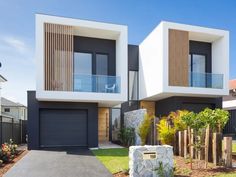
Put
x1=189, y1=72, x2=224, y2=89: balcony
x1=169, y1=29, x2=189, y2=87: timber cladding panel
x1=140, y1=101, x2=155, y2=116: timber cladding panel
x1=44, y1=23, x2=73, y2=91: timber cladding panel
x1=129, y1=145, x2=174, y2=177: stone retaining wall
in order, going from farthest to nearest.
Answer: x1=140, y1=101, x2=155, y2=116: timber cladding panel → x1=189, y1=72, x2=224, y2=89: balcony → x1=169, y1=29, x2=189, y2=87: timber cladding panel → x1=44, y1=23, x2=73, y2=91: timber cladding panel → x1=129, y1=145, x2=174, y2=177: stone retaining wall

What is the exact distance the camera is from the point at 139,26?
15.0 metres

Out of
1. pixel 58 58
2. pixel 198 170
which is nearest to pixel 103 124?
pixel 58 58

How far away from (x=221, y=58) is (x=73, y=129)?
11.3m

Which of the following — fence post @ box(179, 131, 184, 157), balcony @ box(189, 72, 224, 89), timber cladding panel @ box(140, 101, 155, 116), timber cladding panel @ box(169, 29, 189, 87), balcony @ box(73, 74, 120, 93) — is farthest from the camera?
timber cladding panel @ box(140, 101, 155, 116)

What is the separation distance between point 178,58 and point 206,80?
2.75 m

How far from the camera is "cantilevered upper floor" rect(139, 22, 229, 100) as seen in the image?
15.6 metres

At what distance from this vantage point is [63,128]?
1568 centimetres

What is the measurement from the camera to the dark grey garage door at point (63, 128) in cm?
1542

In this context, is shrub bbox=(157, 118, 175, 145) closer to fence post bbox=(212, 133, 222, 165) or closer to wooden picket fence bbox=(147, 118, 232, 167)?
wooden picket fence bbox=(147, 118, 232, 167)

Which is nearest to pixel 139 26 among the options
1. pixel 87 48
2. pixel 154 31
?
pixel 154 31

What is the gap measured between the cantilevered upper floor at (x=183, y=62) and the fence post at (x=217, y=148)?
22.7 feet

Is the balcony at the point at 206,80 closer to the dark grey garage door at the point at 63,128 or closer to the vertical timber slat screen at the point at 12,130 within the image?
the dark grey garage door at the point at 63,128

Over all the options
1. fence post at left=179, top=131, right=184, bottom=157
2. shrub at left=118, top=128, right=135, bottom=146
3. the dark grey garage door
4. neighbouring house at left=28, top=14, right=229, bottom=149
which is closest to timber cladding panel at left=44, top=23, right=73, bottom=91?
neighbouring house at left=28, top=14, right=229, bottom=149

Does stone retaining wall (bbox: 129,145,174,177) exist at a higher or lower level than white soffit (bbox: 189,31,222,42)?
lower
